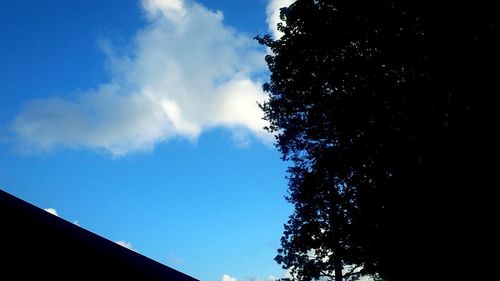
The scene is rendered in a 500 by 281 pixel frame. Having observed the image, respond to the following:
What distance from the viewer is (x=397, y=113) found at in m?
10.0

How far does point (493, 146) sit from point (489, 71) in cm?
191

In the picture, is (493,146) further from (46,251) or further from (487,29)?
(46,251)

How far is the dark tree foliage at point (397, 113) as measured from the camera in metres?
8.04

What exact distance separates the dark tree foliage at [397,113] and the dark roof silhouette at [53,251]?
689cm

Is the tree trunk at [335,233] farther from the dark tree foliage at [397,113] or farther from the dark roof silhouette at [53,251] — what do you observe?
the dark roof silhouette at [53,251]

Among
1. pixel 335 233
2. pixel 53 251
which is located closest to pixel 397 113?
pixel 335 233

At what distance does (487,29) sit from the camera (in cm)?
827

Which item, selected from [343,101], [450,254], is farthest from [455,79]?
[450,254]

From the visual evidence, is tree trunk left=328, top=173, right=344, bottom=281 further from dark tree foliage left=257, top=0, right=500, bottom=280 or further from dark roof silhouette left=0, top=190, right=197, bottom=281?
dark roof silhouette left=0, top=190, right=197, bottom=281

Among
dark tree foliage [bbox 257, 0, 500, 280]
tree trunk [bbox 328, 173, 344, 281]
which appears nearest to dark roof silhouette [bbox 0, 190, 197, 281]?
dark tree foliage [bbox 257, 0, 500, 280]

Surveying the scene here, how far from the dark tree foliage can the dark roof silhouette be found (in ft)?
22.6

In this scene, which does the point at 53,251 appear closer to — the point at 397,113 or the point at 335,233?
the point at 397,113

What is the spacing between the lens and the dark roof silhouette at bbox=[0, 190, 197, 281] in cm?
463

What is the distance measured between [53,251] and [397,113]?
31.1 feet
